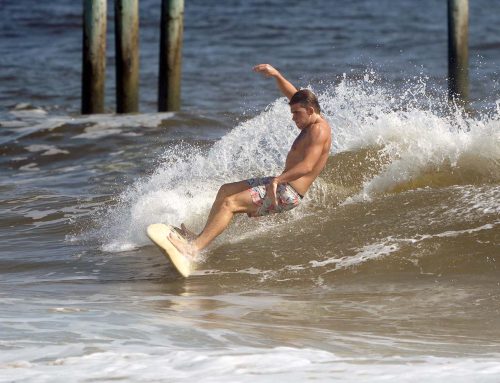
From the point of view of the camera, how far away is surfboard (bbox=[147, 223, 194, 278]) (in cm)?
761

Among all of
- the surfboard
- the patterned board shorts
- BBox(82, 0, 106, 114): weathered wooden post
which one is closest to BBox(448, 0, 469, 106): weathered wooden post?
BBox(82, 0, 106, 114): weathered wooden post

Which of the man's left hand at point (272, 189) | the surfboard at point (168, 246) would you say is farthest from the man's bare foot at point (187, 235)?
the man's left hand at point (272, 189)

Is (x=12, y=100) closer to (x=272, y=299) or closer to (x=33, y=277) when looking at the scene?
(x=33, y=277)

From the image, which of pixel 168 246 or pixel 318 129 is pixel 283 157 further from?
pixel 168 246

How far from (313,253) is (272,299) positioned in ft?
4.01

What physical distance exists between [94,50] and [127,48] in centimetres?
45

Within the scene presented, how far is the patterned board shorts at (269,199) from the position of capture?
782cm

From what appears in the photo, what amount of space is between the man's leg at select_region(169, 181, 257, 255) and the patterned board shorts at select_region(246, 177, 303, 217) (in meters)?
0.04

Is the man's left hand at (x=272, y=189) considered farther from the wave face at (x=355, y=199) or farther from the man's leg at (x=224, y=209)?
the wave face at (x=355, y=199)

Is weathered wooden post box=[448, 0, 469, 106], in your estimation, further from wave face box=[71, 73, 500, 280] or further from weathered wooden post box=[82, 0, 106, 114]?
weathered wooden post box=[82, 0, 106, 114]

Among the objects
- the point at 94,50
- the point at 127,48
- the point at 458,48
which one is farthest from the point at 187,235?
the point at 458,48

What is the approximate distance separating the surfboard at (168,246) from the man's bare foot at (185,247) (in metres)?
0.03

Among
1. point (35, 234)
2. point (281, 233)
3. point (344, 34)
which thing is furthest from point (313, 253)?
point (344, 34)

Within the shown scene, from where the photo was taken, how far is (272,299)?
6992mm
